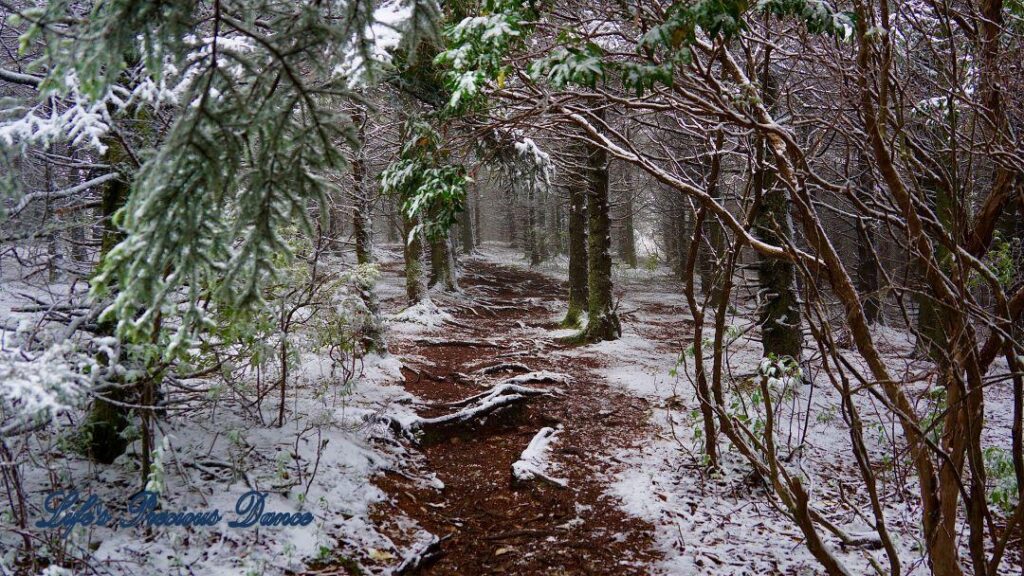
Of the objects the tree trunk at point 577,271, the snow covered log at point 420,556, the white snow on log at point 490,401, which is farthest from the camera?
the tree trunk at point 577,271

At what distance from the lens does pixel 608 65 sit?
3244 millimetres

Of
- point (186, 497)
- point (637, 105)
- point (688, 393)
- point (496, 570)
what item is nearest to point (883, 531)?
point (496, 570)

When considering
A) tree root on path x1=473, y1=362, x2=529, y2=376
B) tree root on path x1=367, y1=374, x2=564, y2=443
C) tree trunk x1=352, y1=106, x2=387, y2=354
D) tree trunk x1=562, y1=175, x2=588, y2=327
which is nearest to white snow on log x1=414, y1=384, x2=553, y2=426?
tree root on path x1=367, y1=374, x2=564, y2=443

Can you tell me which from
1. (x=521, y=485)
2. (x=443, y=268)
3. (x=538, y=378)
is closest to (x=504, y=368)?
(x=538, y=378)

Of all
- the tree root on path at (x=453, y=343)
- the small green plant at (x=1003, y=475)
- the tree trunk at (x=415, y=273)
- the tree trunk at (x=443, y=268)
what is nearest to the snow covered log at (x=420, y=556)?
the small green plant at (x=1003, y=475)

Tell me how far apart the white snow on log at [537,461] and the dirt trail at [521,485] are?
3.6 inches

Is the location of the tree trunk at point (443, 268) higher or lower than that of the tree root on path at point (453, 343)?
higher

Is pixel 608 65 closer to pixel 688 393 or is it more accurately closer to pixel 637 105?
pixel 637 105

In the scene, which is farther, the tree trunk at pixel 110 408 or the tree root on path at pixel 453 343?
the tree root on path at pixel 453 343

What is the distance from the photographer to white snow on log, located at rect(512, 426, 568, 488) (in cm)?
571

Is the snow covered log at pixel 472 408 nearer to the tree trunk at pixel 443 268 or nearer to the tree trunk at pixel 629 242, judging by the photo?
the tree trunk at pixel 443 268

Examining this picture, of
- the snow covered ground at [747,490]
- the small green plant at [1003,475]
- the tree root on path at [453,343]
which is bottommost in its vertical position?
the snow covered ground at [747,490]

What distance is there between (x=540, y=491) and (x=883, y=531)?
3043 mm

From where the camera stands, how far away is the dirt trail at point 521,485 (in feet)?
14.8
